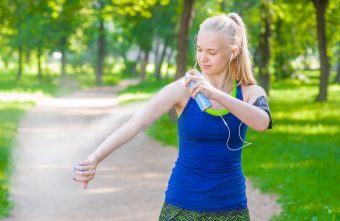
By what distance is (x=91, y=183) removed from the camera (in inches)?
381

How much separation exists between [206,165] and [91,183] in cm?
683

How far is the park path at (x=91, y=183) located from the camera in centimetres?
767

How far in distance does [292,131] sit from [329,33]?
2205cm

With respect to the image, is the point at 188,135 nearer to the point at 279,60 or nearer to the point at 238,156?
the point at 238,156

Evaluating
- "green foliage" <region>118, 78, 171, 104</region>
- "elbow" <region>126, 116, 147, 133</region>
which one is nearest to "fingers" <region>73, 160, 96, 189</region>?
"elbow" <region>126, 116, 147, 133</region>

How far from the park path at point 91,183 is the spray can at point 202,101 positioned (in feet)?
15.5

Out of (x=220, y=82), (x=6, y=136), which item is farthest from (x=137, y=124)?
(x=6, y=136)

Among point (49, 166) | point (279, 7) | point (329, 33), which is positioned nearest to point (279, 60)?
point (329, 33)

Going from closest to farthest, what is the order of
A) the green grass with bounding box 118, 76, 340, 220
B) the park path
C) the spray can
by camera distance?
1. the spray can
2. the green grass with bounding box 118, 76, 340, 220
3. the park path

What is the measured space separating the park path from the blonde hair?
→ 14.4 feet

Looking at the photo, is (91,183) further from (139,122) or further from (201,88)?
(201,88)

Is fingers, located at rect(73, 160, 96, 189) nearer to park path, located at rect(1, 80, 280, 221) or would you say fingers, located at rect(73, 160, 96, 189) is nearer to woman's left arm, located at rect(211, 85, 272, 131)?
woman's left arm, located at rect(211, 85, 272, 131)

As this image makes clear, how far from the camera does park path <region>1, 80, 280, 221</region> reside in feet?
25.2

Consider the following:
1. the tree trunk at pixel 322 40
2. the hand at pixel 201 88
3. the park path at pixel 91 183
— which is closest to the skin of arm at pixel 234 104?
the hand at pixel 201 88
